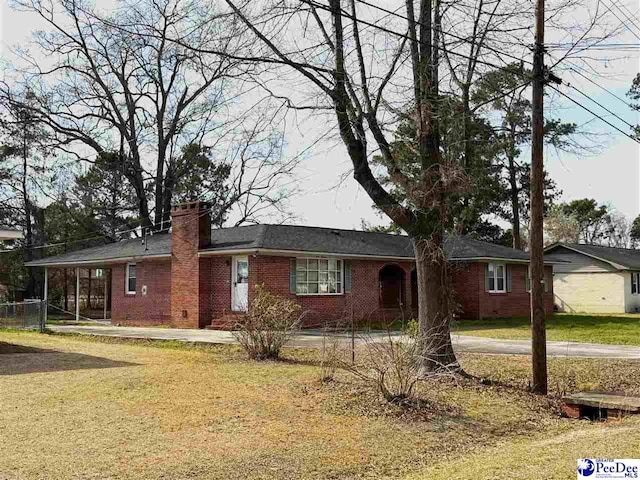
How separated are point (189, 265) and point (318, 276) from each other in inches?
189

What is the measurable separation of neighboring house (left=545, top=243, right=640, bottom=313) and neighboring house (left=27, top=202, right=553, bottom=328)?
1030cm

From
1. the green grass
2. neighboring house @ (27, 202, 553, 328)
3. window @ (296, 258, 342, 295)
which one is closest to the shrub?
the green grass

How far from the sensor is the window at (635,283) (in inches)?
1521

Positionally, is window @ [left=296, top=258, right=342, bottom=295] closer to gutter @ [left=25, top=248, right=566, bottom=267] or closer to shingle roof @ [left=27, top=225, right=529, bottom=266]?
gutter @ [left=25, top=248, right=566, bottom=267]

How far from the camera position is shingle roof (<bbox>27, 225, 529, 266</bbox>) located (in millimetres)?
23500

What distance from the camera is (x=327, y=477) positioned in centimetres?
612

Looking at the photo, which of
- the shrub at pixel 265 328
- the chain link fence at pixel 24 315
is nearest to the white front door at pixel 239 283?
the chain link fence at pixel 24 315

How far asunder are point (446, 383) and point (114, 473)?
6.38 meters

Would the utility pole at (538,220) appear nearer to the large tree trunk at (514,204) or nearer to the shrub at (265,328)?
the shrub at (265,328)

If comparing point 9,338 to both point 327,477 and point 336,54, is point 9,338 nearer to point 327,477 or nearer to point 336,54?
point 336,54

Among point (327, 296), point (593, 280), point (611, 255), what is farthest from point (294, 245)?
point (611, 255)

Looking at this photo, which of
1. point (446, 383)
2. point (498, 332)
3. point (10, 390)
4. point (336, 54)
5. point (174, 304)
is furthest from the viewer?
point (174, 304)

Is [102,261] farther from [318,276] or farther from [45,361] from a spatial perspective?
[45,361]

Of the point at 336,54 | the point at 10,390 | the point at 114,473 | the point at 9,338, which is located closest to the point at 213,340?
the point at 9,338
